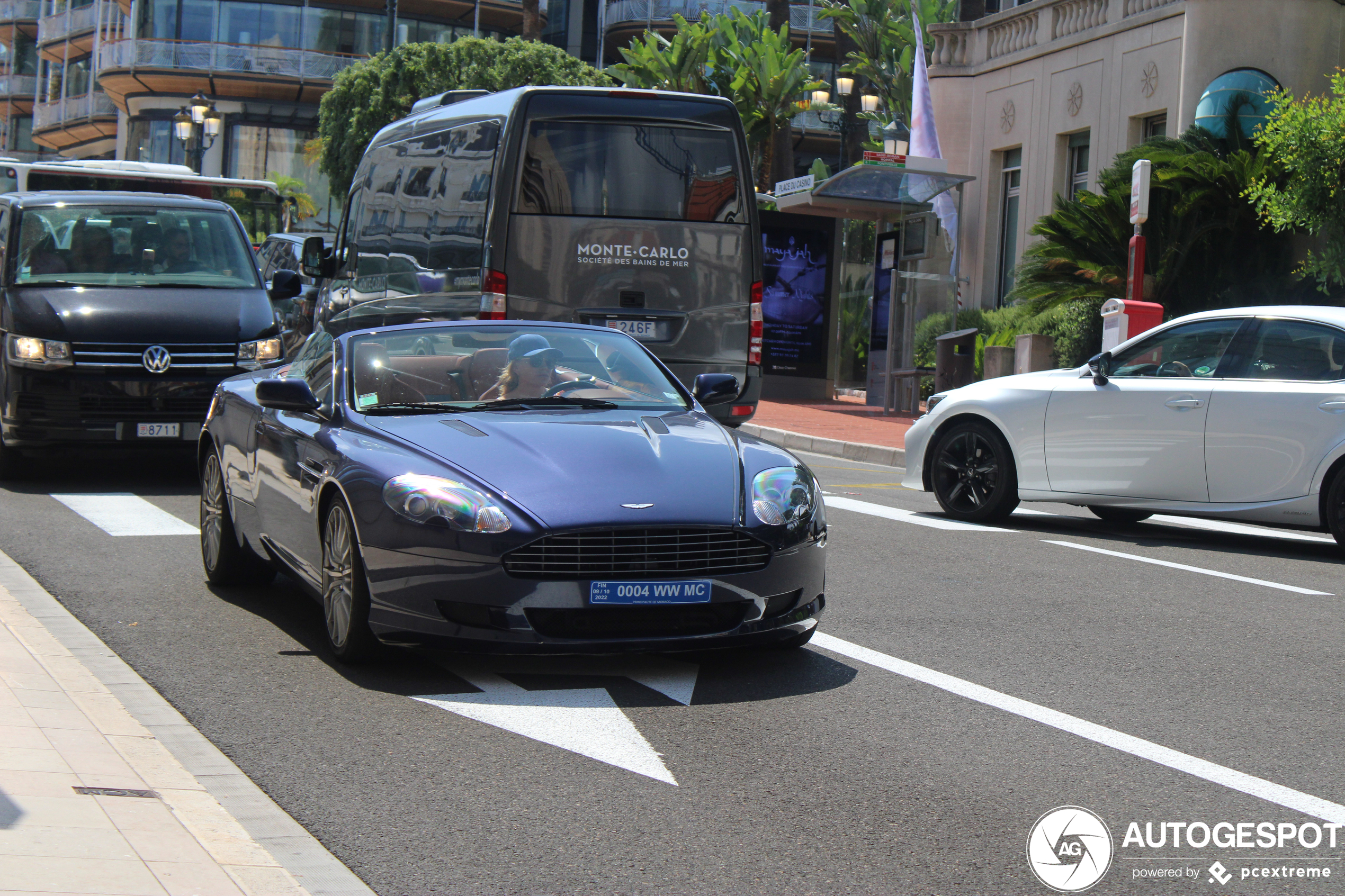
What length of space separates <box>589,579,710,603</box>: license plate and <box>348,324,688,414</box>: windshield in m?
1.44

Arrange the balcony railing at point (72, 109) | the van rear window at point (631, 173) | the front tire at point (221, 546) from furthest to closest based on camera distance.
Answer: the balcony railing at point (72, 109) → the van rear window at point (631, 173) → the front tire at point (221, 546)

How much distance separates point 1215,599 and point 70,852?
6138mm

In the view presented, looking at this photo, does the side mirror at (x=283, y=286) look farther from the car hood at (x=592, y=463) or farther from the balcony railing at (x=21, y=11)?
the balcony railing at (x=21, y=11)

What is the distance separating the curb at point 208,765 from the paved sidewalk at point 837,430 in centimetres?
1073

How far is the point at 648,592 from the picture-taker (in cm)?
583

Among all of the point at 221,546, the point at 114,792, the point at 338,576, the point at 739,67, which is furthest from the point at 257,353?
the point at 739,67

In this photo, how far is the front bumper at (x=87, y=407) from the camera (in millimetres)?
11555

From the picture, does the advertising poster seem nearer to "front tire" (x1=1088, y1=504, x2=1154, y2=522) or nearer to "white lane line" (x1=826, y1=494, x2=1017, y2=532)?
"white lane line" (x1=826, y1=494, x2=1017, y2=532)

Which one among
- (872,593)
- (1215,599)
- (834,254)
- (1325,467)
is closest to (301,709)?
(872,593)

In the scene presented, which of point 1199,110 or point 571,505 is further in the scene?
point 1199,110

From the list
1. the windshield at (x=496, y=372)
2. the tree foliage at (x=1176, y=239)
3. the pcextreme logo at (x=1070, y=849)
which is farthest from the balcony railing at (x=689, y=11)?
the pcextreme logo at (x=1070, y=849)

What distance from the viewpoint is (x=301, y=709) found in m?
5.71

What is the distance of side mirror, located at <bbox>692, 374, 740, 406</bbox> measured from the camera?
766cm

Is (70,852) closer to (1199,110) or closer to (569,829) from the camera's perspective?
(569,829)
